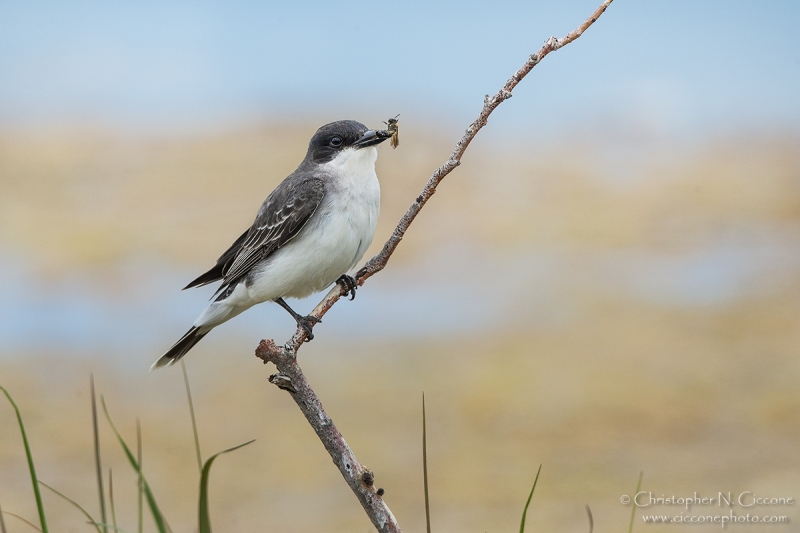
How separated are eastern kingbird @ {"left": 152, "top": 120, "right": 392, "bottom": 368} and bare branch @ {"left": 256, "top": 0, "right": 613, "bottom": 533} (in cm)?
127

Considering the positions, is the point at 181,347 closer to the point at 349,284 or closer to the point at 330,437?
the point at 349,284

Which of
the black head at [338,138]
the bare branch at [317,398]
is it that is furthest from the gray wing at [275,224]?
the bare branch at [317,398]

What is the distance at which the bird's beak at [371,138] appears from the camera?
4.84m

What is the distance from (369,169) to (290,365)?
2027mm

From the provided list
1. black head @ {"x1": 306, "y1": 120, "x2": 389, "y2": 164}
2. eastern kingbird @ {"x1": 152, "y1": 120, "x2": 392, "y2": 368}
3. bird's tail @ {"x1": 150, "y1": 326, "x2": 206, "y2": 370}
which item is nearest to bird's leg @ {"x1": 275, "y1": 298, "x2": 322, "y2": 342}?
eastern kingbird @ {"x1": 152, "y1": 120, "x2": 392, "y2": 368}

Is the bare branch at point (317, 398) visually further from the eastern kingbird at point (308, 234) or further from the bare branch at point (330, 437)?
the eastern kingbird at point (308, 234)

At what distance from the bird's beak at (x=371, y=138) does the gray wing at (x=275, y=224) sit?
1.24ft

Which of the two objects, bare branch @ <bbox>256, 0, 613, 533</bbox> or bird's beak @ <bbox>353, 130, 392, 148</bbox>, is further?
bird's beak @ <bbox>353, 130, 392, 148</bbox>

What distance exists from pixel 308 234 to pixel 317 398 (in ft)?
5.87

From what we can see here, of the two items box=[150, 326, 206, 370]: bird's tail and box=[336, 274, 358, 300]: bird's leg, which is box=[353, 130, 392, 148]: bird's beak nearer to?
box=[336, 274, 358, 300]: bird's leg

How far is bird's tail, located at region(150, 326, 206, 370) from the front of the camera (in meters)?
5.12

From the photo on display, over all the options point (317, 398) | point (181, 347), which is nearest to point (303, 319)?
point (317, 398)

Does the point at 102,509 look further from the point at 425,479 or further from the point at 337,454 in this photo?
the point at 425,479

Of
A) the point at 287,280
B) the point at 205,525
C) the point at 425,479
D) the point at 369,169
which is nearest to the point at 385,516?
the point at 425,479
